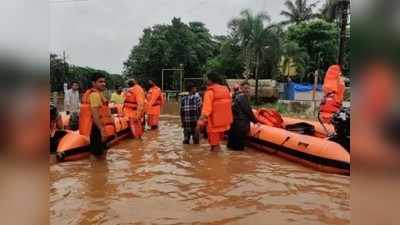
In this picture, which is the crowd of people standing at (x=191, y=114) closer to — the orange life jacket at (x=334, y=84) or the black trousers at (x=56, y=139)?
the black trousers at (x=56, y=139)

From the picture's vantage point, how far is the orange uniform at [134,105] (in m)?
9.67

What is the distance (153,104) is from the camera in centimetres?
1195

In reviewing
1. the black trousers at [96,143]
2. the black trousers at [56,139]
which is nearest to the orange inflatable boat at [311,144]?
the black trousers at [96,143]

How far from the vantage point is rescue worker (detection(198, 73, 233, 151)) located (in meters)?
7.35

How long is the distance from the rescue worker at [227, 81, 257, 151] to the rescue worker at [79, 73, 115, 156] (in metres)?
2.49

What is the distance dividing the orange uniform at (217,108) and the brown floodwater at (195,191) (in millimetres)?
524

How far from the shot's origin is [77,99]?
1234 cm

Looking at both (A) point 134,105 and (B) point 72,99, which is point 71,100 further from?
(A) point 134,105

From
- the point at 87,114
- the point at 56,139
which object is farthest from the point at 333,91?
the point at 56,139

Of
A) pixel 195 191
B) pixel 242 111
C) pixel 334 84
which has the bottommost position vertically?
pixel 195 191

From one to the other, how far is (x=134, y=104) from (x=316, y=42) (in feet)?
69.9

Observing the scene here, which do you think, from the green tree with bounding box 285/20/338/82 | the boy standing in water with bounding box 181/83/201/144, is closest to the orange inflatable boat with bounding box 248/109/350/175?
the boy standing in water with bounding box 181/83/201/144

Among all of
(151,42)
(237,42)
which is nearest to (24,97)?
(237,42)

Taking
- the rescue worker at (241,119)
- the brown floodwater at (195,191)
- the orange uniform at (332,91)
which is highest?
the orange uniform at (332,91)
